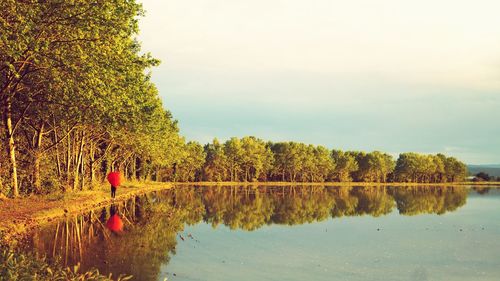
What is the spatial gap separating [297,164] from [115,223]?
13401cm

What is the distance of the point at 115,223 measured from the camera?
29562 millimetres

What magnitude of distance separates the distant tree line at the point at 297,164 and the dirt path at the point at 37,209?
304 feet

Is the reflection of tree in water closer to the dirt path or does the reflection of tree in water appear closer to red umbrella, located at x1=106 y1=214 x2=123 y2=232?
red umbrella, located at x1=106 y1=214 x2=123 y2=232

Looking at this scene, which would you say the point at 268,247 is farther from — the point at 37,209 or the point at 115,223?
the point at 37,209

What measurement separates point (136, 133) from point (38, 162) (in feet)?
56.0

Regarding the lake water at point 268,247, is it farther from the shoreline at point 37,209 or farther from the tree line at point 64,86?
the tree line at point 64,86

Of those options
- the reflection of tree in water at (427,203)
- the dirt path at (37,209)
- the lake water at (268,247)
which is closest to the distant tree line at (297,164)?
the reflection of tree in water at (427,203)

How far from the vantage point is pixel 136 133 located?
180 feet

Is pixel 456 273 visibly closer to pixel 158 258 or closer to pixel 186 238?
pixel 158 258

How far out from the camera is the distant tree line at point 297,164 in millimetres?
150300

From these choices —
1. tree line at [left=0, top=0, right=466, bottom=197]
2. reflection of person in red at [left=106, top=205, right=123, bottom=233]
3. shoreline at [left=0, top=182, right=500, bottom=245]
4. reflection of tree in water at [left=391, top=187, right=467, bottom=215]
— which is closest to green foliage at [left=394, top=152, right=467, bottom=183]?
reflection of tree in water at [left=391, top=187, right=467, bottom=215]

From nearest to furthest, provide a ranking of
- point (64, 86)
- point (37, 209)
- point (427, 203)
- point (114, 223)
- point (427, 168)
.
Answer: point (64, 86) < point (114, 223) < point (37, 209) < point (427, 203) < point (427, 168)

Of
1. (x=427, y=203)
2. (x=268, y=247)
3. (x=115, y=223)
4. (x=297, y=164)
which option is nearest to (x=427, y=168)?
(x=297, y=164)

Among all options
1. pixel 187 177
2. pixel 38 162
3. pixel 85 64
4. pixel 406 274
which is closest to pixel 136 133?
pixel 38 162
